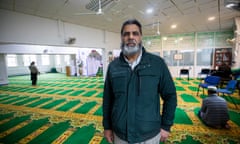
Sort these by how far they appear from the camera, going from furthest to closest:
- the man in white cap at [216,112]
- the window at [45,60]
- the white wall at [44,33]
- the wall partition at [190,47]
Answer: the window at [45,60] < the wall partition at [190,47] < the white wall at [44,33] < the man in white cap at [216,112]

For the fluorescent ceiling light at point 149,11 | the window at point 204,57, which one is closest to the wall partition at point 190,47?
the window at point 204,57

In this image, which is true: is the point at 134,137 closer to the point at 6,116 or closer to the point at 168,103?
the point at 168,103

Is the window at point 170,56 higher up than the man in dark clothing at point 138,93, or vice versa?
the window at point 170,56

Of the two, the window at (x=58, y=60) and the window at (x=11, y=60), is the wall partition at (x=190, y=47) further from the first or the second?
the window at (x=11, y=60)

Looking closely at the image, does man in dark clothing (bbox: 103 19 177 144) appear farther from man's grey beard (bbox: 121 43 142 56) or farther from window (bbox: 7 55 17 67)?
window (bbox: 7 55 17 67)

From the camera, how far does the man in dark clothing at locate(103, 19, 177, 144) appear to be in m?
1.09

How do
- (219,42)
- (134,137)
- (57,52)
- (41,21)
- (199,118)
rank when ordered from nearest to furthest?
Answer: (134,137) → (199,118) → (41,21) → (219,42) → (57,52)

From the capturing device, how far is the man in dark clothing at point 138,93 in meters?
1.09

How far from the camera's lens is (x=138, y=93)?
3.57 feet

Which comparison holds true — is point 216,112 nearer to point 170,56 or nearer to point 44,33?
point 44,33

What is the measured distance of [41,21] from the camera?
15.9 ft

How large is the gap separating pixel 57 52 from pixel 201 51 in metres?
12.2

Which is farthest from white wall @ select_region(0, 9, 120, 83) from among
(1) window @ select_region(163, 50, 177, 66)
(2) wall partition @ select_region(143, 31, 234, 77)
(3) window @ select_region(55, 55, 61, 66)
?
(3) window @ select_region(55, 55, 61, 66)

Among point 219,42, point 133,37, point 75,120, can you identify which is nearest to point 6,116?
point 75,120
